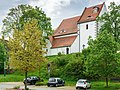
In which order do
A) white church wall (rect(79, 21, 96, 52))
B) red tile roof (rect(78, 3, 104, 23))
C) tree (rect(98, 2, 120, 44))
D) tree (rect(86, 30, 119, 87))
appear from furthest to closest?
red tile roof (rect(78, 3, 104, 23))
white church wall (rect(79, 21, 96, 52))
tree (rect(98, 2, 120, 44))
tree (rect(86, 30, 119, 87))

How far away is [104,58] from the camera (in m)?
45.8

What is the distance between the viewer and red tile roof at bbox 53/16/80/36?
82569mm

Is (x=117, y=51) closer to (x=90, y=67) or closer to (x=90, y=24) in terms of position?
(x=90, y=67)

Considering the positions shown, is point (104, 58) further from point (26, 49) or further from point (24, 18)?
point (24, 18)

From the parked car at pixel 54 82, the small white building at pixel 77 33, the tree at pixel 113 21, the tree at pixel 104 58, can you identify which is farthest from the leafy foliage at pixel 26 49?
the small white building at pixel 77 33

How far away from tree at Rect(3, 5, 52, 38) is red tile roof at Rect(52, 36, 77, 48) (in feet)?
12.8

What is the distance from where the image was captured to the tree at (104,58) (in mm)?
45562

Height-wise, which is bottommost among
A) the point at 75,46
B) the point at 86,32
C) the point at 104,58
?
the point at 104,58

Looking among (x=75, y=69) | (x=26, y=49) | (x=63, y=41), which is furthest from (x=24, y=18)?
(x=26, y=49)

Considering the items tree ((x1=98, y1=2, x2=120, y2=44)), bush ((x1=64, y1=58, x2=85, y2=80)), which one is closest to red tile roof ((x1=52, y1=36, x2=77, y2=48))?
tree ((x1=98, y1=2, x2=120, y2=44))

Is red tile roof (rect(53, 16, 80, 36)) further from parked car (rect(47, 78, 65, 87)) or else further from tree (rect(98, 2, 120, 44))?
parked car (rect(47, 78, 65, 87))

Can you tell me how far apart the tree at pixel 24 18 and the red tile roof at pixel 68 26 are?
5069mm

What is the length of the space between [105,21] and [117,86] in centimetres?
2272

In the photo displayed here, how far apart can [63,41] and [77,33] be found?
189 inches
